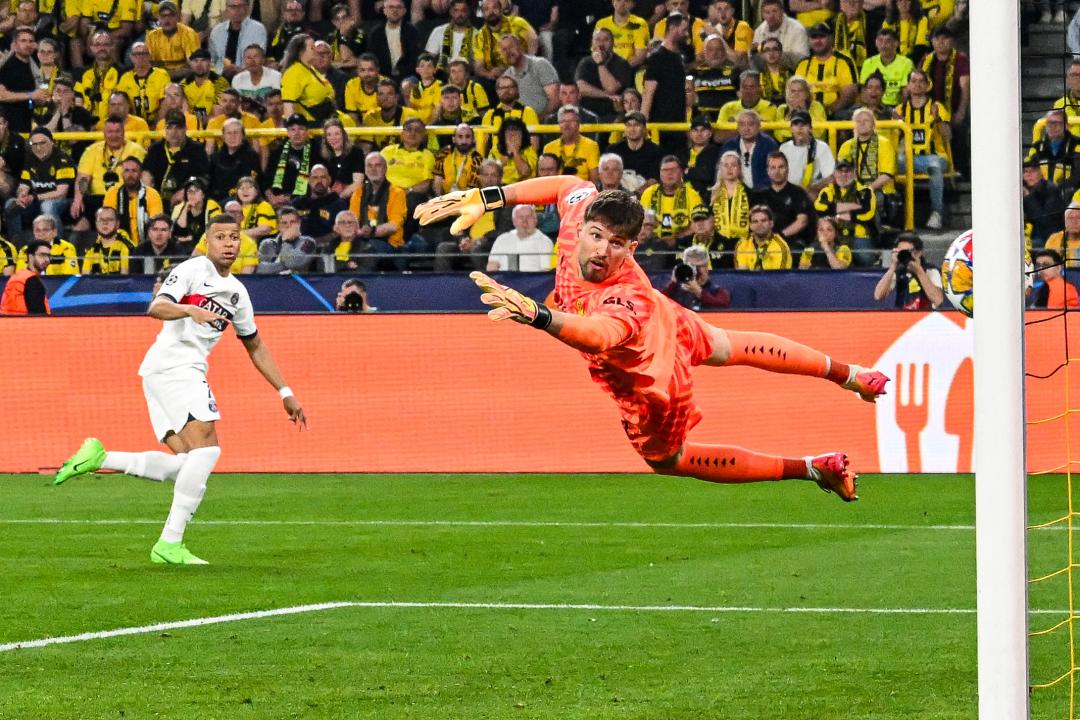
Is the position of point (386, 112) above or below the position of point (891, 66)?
below

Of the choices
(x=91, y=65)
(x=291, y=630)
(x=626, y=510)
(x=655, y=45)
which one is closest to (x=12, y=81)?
(x=91, y=65)

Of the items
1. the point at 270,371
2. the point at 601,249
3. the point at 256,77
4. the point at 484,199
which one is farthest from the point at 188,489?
the point at 256,77

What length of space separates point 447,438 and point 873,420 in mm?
3706

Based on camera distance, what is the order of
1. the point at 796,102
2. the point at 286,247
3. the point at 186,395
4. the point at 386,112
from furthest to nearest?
the point at 386,112 < the point at 796,102 < the point at 286,247 < the point at 186,395

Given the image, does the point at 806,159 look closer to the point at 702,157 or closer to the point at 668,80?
the point at 702,157

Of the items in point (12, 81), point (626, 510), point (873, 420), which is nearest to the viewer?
point (626, 510)

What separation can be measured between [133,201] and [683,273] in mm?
6706

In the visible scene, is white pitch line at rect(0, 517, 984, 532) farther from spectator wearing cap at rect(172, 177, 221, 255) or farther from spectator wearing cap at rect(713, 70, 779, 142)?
spectator wearing cap at rect(713, 70, 779, 142)

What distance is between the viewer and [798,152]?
729 inches

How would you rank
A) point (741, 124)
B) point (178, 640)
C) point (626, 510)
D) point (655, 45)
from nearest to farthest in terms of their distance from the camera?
point (178, 640) → point (626, 510) → point (741, 124) → point (655, 45)

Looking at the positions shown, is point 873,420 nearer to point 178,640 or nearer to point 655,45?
point 655,45

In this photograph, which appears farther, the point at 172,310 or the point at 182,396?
the point at 182,396

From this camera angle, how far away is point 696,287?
54.1 ft

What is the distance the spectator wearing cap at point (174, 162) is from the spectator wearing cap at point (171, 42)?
5.90 feet
